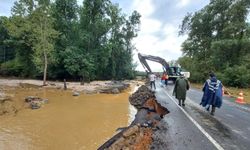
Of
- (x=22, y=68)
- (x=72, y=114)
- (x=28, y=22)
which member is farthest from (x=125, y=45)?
(x=72, y=114)

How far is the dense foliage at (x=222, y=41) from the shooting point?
105ft

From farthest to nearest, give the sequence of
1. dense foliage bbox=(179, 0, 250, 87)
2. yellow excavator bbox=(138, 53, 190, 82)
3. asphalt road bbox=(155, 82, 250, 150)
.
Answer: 1. yellow excavator bbox=(138, 53, 190, 82)
2. dense foliage bbox=(179, 0, 250, 87)
3. asphalt road bbox=(155, 82, 250, 150)

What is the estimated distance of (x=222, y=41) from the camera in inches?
1297

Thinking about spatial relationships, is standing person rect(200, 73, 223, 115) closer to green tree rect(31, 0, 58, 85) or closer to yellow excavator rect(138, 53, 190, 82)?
yellow excavator rect(138, 53, 190, 82)

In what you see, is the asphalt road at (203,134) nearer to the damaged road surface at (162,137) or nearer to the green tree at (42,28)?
the damaged road surface at (162,137)

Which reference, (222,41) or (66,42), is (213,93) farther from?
(66,42)

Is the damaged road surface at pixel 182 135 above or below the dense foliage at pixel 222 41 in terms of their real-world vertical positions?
below

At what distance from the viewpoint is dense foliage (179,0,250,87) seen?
32.1m

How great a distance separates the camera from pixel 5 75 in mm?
50719

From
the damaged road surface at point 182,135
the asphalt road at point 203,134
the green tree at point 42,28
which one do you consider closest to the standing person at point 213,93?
the asphalt road at point 203,134

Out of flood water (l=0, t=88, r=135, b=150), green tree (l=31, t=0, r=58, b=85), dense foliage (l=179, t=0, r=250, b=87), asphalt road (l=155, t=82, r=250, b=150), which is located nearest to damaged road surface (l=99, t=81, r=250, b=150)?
asphalt road (l=155, t=82, r=250, b=150)

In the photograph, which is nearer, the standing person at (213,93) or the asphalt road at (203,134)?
the asphalt road at (203,134)

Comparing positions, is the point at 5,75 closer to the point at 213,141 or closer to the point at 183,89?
the point at 183,89

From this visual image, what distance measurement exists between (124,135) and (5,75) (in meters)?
51.1
